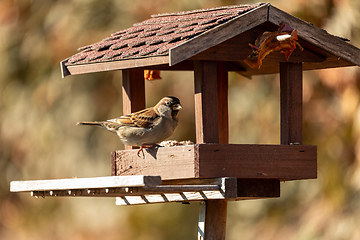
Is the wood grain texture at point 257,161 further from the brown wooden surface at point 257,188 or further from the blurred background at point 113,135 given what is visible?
the blurred background at point 113,135

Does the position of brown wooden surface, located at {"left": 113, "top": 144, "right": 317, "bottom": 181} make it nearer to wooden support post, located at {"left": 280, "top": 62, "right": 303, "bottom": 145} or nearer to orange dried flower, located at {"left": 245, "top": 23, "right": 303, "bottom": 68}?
wooden support post, located at {"left": 280, "top": 62, "right": 303, "bottom": 145}

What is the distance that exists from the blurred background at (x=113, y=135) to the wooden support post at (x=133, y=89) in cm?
312

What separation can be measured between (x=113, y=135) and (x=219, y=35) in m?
4.75

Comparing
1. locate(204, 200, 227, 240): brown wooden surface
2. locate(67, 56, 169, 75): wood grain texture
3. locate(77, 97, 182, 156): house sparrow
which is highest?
locate(67, 56, 169, 75): wood grain texture

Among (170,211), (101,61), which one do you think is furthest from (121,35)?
(170,211)

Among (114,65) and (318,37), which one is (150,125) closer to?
(114,65)

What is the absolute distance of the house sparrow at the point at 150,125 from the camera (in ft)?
15.8

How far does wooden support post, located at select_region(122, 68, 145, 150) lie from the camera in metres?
5.17

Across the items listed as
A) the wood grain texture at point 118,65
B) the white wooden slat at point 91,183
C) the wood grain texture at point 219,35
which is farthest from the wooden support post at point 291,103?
the white wooden slat at point 91,183

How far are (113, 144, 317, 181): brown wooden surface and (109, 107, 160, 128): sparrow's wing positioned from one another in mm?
162

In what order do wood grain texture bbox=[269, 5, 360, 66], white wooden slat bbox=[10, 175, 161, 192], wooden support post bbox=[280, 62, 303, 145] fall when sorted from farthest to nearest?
wooden support post bbox=[280, 62, 303, 145] → wood grain texture bbox=[269, 5, 360, 66] → white wooden slat bbox=[10, 175, 161, 192]

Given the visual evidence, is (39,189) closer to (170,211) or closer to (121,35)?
(121,35)

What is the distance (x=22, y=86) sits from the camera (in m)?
10.1

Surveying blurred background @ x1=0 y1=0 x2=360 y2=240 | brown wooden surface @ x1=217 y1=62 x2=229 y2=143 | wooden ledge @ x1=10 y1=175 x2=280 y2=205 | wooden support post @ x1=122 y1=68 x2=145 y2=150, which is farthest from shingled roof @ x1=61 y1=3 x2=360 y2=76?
blurred background @ x1=0 y1=0 x2=360 y2=240
